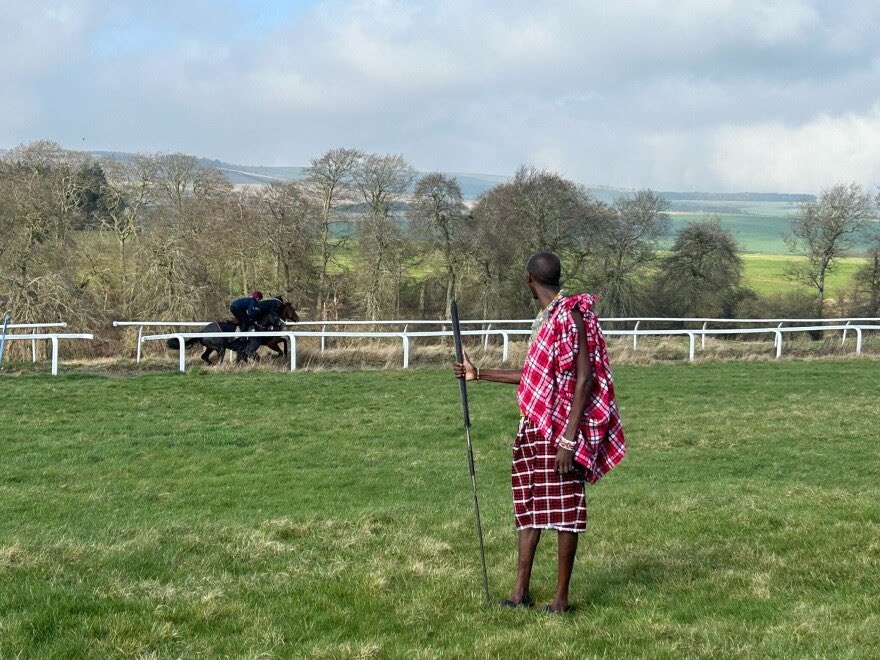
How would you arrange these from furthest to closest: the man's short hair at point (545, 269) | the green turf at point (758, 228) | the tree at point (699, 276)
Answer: the green turf at point (758, 228)
the tree at point (699, 276)
the man's short hair at point (545, 269)

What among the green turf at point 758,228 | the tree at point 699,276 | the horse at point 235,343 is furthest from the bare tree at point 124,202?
the green turf at point 758,228

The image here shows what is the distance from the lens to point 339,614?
4.89m

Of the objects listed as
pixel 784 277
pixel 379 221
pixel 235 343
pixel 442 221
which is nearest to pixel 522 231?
pixel 442 221

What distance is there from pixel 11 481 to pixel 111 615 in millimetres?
6290

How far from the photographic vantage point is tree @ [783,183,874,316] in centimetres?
4750

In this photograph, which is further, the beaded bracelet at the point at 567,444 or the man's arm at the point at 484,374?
the man's arm at the point at 484,374

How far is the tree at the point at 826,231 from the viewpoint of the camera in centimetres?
4750

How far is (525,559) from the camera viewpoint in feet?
17.2

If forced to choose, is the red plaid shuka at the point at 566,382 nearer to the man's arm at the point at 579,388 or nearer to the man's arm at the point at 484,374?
the man's arm at the point at 579,388

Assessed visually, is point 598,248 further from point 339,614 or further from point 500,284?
point 339,614

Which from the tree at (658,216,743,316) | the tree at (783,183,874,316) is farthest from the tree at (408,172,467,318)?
the tree at (783,183,874,316)

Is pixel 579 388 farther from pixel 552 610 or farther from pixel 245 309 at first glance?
pixel 245 309

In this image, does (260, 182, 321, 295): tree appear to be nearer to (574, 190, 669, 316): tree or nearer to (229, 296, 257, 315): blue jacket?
(574, 190, 669, 316): tree

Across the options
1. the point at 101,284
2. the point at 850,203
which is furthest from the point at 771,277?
the point at 101,284
